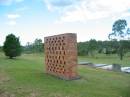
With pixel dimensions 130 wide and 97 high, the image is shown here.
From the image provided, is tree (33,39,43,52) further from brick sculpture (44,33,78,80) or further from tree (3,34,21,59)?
brick sculpture (44,33,78,80)

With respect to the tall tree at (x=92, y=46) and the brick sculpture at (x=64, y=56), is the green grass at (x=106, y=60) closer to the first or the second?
the tall tree at (x=92, y=46)

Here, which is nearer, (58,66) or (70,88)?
(70,88)

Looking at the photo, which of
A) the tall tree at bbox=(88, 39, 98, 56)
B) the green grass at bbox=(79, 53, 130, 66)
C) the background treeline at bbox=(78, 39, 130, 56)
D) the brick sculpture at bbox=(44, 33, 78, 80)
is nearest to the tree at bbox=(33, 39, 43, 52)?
the background treeline at bbox=(78, 39, 130, 56)

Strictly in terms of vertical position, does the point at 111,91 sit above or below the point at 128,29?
below

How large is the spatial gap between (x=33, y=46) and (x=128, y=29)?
18810mm

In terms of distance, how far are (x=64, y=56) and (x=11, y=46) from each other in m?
14.6

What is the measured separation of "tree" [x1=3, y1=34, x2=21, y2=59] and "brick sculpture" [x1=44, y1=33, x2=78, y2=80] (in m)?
12.9

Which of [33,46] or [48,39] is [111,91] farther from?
[33,46]

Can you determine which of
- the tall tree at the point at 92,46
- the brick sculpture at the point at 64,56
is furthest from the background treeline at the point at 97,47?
the brick sculpture at the point at 64,56

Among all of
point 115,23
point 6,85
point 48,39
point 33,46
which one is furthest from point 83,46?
point 6,85

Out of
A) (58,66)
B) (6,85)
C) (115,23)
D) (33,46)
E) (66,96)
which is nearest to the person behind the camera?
(66,96)

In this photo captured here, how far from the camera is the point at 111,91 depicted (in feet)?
30.9

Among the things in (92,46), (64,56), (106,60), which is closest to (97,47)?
(92,46)

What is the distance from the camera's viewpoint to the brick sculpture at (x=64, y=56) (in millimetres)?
11898
